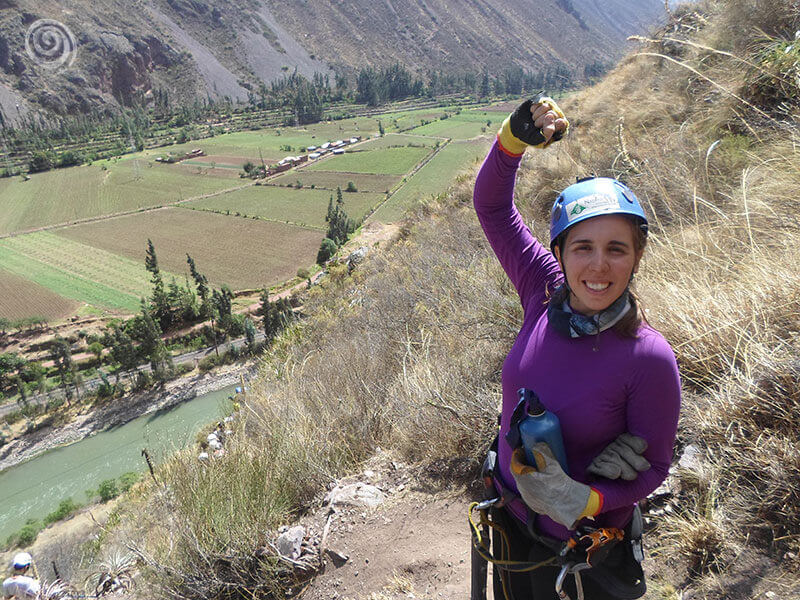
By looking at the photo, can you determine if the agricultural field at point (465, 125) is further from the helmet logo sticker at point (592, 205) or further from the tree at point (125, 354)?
the helmet logo sticker at point (592, 205)

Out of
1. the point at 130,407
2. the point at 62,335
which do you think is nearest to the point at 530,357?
the point at 130,407

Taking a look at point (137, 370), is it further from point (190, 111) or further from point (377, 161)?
point (190, 111)

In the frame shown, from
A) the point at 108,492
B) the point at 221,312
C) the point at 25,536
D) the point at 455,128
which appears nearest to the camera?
the point at 25,536

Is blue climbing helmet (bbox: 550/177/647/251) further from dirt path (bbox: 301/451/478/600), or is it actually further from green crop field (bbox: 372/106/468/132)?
green crop field (bbox: 372/106/468/132)

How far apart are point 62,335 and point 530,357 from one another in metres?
46.3

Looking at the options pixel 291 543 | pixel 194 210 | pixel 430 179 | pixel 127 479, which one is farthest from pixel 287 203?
pixel 291 543

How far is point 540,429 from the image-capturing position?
4.81 ft

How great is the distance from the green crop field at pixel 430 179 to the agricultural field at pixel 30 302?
3030 centimetres

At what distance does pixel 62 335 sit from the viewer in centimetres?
3844

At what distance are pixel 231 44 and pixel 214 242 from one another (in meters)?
123

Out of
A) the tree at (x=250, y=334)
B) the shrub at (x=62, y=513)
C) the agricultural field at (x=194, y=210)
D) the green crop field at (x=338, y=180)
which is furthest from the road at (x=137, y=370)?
the green crop field at (x=338, y=180)

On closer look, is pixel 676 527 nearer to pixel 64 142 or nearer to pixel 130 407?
pixel 130 407

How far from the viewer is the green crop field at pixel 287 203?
57.2 m

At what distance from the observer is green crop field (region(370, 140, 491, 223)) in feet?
170
